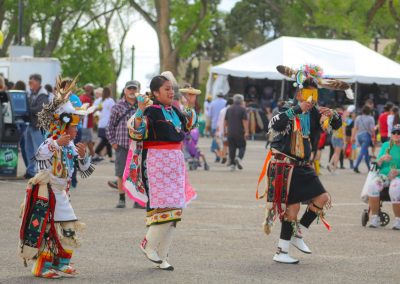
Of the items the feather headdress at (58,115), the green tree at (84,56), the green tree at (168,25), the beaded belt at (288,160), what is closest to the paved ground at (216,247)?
the beaded belt at (288,160)

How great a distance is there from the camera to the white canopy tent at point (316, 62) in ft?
120

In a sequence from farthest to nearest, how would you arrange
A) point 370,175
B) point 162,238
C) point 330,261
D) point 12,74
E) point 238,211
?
point 12,74, point 238,211, point 370,175, point 330,261, point 162,238

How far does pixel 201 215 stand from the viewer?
14.0 meters

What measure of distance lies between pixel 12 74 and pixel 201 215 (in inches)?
818

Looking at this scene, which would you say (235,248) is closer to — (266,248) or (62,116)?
(266,248)

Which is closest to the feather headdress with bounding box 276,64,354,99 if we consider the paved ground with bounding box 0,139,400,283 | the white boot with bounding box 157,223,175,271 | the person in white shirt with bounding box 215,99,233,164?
the paved ground with bounding box 0,139,400,283

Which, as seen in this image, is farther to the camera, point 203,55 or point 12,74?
point 203,55

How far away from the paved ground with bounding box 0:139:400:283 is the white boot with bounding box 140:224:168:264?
5.0 inches

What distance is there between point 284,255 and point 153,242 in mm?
1328

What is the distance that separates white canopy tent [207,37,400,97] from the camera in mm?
36500

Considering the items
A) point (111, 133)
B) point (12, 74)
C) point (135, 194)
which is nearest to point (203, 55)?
point (12, 74)

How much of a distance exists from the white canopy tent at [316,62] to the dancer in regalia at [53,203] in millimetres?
27205

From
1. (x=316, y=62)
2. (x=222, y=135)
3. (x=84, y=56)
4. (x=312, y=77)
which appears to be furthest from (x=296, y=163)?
(x=84, y=56)

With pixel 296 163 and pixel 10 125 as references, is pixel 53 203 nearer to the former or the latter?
pixel 296 163
